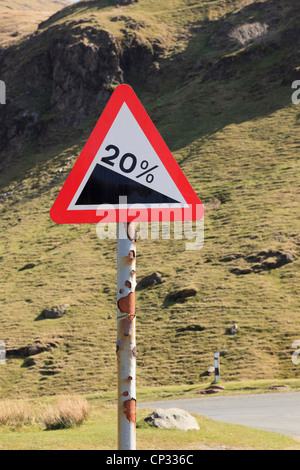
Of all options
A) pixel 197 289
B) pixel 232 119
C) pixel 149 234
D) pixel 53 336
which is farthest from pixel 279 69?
pixel 53 336

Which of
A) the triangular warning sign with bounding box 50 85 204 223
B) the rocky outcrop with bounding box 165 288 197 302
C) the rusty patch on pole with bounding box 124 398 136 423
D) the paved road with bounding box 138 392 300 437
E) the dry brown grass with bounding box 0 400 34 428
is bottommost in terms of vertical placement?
the paved road with bounding box 138 392 300 437

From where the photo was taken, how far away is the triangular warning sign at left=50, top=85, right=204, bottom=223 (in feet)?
11.1

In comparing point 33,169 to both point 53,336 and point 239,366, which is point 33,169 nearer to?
point 53,336

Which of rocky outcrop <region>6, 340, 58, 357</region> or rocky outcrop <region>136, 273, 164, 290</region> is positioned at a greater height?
rocky outcrop <region>136, 273, 164, 290</region>

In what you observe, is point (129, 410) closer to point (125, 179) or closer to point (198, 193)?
point (125, 179)

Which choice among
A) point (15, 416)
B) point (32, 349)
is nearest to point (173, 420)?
point (15, 416)

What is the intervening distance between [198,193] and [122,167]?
48620 mm

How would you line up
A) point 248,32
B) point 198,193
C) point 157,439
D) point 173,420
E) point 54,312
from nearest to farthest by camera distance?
point 157,439 < point 173,420 < point 54,312 < point 198,193 < point 248,32

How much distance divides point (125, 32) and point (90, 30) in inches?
242

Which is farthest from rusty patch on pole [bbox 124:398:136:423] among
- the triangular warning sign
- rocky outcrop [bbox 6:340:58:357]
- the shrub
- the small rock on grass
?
the shrub

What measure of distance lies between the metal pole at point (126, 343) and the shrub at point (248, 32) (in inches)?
3619

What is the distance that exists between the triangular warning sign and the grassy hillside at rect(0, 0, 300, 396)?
21681mm

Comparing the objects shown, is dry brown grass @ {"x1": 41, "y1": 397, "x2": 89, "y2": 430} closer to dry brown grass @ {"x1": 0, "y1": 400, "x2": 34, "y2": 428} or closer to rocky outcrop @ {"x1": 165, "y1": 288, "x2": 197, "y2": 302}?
dry brown grass @ {"x1": 0, "y1": 400, "x2": 34, "y2": 428}

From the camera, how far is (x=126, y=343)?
3.21m
